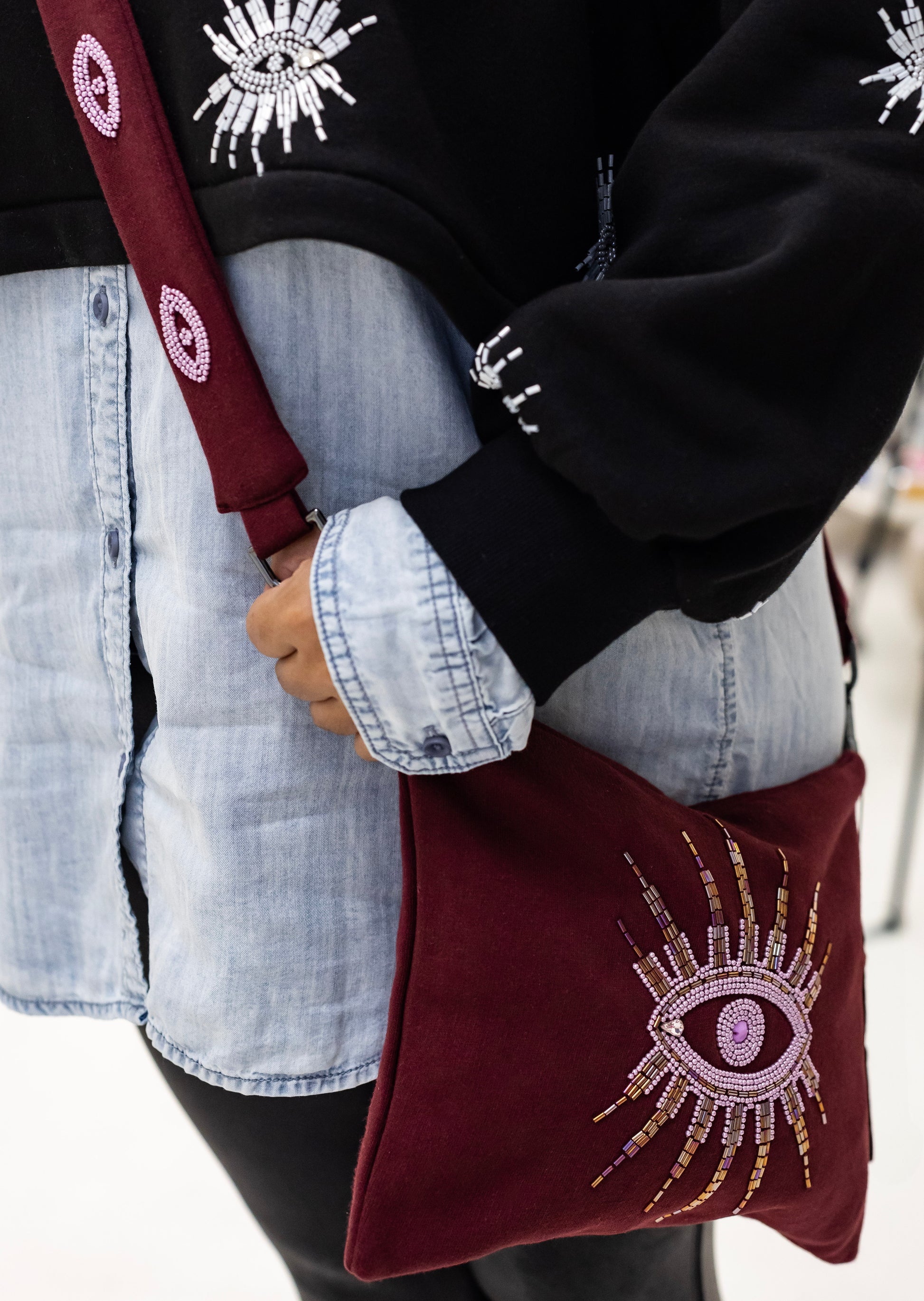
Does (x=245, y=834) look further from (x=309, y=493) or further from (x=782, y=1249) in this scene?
(x=782, y=1249)

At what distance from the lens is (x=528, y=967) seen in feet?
1.54

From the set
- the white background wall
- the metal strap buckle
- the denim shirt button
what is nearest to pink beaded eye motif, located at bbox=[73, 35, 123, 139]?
the metal strap buckle

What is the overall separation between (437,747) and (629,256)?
0.72 feet

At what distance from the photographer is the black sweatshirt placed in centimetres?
39

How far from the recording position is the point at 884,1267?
1.21 meters

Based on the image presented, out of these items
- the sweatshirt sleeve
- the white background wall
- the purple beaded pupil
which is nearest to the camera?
the sweatshirt sleeve

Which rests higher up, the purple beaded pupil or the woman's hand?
the woman's hand

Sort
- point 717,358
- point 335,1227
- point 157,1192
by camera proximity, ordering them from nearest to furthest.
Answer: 1. point 717,358
2. point 335,1227
3. point 157,1192

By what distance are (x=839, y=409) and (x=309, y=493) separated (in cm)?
23

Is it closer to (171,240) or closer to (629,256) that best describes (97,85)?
(171,240)

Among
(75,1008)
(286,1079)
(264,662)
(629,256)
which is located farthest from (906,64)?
(75,1008)

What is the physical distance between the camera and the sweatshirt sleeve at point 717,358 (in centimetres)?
39

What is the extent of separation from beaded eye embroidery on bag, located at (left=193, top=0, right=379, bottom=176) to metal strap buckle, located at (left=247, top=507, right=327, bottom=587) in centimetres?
14

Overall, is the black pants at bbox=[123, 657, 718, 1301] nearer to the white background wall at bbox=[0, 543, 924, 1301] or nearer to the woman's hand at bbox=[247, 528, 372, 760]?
the woman's hand at bbox=[247, 528, 372, 760]
